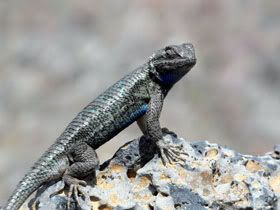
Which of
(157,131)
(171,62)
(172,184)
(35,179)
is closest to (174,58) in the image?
(171,62)

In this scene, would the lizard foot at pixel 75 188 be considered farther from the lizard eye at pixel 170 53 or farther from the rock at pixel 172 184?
the lizard eye at pixel 170 53

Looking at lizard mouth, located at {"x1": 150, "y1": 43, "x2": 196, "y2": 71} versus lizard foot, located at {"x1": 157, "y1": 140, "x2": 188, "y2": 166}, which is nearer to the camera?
lizard foot, located at {"x1": 157, "y1": 140, "x2": 188, "y2": 166}

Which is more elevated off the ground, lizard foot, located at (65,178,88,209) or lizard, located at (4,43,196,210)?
lizard, located at (4,43,196,210)

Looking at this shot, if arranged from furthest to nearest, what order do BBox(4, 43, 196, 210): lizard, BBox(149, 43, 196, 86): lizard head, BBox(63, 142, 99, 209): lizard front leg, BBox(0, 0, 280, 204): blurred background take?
BBox(0, 0, 280, 204): blurred background < BBox(149, 43, 196, 86): lizard head < BBox(4, 43, 196, 210): lizard < BBox(63, 142, 99, 209): lizard front leg

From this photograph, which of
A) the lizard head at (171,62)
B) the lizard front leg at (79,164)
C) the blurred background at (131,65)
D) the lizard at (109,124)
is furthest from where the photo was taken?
the blurred background at (131,65)

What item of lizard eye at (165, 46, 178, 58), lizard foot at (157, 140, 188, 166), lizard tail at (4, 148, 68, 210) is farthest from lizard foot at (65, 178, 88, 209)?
lizard eye at (165, 46, 178, 58)

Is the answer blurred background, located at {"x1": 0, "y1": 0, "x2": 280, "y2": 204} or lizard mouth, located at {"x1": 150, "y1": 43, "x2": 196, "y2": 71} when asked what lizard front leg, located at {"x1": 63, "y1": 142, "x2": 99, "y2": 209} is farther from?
blurred background, located at {"x1": 0, "y1": 0, "x2": 280, "y2": 204}

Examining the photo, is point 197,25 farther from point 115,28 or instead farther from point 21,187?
point 21,187

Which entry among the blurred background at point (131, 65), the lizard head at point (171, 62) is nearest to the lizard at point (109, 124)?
the lizard head at point (171, 62)
